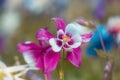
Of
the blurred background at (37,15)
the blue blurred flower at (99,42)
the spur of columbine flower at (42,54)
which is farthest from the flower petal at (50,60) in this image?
the blurred background at (37,15)

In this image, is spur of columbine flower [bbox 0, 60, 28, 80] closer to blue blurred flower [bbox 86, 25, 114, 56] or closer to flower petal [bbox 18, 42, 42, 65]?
flower petal [bbox 18, 42, 42, 65]

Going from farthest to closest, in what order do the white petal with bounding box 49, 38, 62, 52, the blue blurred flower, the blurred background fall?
the blurred background → the blue blurred flower → the white petal with bounding box 49, 38, 62, 52

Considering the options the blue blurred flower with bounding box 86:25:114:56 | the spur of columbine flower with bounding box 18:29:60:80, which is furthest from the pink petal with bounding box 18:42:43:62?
the blue blurred flower with bounding box 86:25:114:56

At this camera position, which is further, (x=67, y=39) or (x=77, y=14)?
(x=77, y=14)

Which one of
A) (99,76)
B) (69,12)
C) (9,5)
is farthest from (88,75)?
(9,5)

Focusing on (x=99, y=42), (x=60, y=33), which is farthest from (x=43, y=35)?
(x=99, y=42)

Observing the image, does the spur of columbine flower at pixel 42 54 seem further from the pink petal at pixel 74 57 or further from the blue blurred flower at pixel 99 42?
the blue blurred flower at pixel 99 42

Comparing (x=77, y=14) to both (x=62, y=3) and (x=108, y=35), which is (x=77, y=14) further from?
(x=108, y=35)

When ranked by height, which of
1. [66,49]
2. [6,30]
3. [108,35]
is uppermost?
[66,49]
